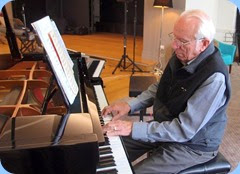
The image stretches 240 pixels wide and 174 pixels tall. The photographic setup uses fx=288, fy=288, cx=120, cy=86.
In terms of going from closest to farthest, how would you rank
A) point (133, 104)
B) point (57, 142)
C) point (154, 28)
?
point (57, 142) < point (133, 104) < point (154, 28)

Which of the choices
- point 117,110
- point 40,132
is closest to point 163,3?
point 117,110

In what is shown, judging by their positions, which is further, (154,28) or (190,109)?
(154,28)

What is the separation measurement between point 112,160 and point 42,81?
0.85 m

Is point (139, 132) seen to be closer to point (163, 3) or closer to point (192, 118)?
point (192, 118)

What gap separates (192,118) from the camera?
1399 millimetres

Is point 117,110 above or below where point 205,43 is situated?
below

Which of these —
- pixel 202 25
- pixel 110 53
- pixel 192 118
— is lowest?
pixel 110 53

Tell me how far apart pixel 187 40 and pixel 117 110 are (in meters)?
0.60

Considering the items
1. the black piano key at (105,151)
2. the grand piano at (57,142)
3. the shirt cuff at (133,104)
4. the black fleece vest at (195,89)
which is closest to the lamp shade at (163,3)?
the shirt cuff at (133,104)

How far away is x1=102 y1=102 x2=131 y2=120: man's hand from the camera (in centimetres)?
171

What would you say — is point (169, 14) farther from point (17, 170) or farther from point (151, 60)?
point (17, 170)

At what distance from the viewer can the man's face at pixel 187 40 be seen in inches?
55.6

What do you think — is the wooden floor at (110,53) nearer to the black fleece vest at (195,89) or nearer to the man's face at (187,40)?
the black fleece vest at (195,89)

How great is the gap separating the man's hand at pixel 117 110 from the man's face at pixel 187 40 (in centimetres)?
49
